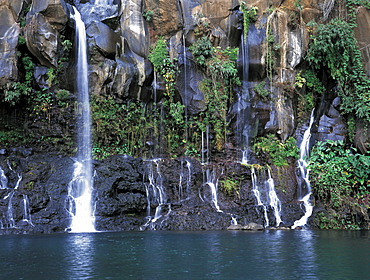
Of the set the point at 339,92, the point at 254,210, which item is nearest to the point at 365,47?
the point at 339,92

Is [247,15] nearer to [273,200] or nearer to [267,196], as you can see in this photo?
[267,196]

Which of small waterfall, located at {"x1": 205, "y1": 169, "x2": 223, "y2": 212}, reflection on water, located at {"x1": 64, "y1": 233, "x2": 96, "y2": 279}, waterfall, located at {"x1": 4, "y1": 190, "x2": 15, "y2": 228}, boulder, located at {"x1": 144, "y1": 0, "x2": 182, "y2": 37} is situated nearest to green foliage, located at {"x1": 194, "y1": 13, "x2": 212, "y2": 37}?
boulder, located at {"x1": 144, "y1": 0, "x2": 182, "y2": 37}

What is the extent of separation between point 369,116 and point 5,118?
18.4 m

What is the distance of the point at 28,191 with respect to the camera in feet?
50.2

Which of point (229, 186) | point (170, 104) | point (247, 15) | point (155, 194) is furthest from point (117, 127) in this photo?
point (247, 15)

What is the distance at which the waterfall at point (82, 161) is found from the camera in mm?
15012

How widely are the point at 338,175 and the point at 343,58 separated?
7.09 metres

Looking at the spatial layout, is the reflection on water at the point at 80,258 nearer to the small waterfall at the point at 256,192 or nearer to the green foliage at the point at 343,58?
the small waterfall at the point at 256,192

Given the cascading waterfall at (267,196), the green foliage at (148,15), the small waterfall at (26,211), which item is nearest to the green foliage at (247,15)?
the green foliage at (148,15)

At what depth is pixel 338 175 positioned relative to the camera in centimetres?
1761

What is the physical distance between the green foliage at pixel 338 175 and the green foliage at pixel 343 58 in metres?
3.09

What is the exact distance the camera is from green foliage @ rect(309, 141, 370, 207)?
55.8 ft

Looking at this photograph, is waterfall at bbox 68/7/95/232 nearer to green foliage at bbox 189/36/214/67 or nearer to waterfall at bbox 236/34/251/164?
green foliage at bbox 189/36/214/67

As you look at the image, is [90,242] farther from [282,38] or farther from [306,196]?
[282,38]
